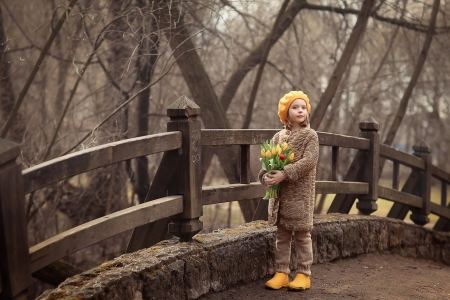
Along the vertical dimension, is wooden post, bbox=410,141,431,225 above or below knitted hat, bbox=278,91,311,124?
below

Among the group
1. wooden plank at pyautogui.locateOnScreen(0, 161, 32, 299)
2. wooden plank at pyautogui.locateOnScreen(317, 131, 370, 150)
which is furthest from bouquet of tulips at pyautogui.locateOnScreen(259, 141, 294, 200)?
wooden plank at pyautogui.locateOnScreen(0, 161, 32, 299)

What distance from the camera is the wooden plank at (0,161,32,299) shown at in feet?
9.79

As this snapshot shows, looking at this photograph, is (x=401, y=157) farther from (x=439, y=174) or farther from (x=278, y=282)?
(x=278, y=282)

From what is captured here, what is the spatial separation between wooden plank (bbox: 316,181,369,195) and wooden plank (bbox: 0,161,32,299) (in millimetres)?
3606

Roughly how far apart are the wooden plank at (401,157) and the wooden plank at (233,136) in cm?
250

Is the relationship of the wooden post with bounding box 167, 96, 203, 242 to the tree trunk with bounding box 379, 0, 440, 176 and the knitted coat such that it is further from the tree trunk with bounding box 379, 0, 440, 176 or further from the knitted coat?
the tree trunk with bounding box 379, 0, 440, 176

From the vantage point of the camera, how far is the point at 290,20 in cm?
971

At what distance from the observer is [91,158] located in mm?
3631

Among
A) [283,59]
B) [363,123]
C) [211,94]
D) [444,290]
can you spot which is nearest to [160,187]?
[444,290]

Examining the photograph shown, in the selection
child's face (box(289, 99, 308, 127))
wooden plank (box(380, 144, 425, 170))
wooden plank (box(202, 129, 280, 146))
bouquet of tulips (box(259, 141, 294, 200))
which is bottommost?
wooden plank (box(380, 144, 425, 170))

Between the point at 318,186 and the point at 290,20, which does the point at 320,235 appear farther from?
the point at 290,20

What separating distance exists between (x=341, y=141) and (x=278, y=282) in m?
2.18

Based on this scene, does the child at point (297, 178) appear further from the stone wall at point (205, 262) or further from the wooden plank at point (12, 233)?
the wooden plank at point (12, 233)

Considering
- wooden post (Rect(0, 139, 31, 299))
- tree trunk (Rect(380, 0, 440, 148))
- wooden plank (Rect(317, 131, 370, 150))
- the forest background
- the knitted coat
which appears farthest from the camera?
tree trunk (Rect(380, 0, 440, 148))
